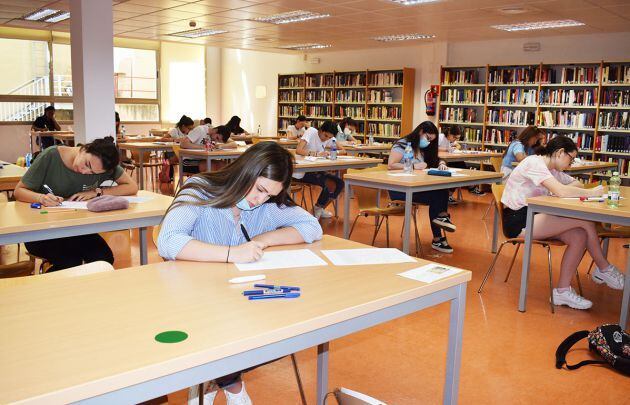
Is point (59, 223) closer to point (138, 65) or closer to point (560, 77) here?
point (560, 77)

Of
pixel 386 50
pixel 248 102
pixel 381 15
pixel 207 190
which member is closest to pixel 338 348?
pixel 207 190

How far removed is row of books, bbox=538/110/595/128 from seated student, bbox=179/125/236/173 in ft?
17.2

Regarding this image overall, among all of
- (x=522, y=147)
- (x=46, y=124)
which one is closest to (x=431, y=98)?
(x=522, y=147)

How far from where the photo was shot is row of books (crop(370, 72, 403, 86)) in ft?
36.6

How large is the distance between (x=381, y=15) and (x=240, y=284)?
679 centimetres

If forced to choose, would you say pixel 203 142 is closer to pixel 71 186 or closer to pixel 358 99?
pixel 71 186

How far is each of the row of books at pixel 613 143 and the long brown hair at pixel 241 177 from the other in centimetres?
791

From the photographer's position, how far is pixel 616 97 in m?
8.40

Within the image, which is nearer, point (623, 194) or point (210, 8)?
point (623, 194)

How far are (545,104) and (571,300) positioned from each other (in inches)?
244

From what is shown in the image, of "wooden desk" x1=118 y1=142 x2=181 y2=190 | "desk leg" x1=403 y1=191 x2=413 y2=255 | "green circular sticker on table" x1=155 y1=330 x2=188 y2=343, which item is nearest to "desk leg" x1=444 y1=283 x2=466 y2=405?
"green circular sticker on table" x1=155 y1=330 x2=188 y2=343

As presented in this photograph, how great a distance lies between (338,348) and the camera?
308cm

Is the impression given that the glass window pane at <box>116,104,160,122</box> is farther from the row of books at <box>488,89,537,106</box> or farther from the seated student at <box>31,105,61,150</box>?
the row of books at <box>488,89,537,106</box>

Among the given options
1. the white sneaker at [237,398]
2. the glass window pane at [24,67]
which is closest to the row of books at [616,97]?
the white sneaker at [237,398]
